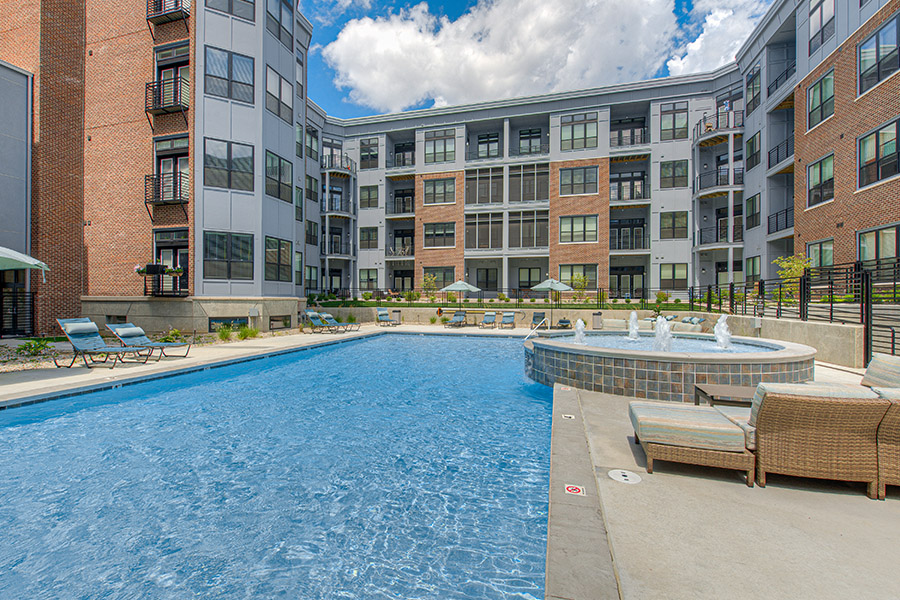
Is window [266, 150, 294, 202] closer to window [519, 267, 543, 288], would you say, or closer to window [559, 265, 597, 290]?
window [519, 267, 543, 288]

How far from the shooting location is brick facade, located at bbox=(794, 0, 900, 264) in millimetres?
14742

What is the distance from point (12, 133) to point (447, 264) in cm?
2499

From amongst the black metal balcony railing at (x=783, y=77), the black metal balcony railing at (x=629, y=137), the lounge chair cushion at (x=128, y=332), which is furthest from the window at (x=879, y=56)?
the lounge chair cushion at (x=128, y=332)

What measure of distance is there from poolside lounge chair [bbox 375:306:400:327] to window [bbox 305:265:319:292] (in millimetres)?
9142

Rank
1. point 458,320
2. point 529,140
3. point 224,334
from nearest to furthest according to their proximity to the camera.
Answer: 1. point 224,334
2. point 458,320
3. point 529,140

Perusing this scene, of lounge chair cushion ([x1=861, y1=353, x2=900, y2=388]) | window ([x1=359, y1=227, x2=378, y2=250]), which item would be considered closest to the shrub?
lounge chair cushion ([x1=861, y1=353, x2=900, y2=388])

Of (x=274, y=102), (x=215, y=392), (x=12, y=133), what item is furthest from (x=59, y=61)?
(x=215, y=392)

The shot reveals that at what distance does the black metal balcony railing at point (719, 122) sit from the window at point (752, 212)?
5067mm

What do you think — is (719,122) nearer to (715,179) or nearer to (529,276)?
(715,179)

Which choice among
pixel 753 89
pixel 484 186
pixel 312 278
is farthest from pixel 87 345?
pixel 753 89

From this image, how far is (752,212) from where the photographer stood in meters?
26.2

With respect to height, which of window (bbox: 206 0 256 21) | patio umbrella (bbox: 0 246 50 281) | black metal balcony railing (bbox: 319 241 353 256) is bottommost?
patio umbrella (bbox: 0 246 50 281)

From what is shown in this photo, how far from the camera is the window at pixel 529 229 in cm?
3266

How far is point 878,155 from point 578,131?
19158 mm
